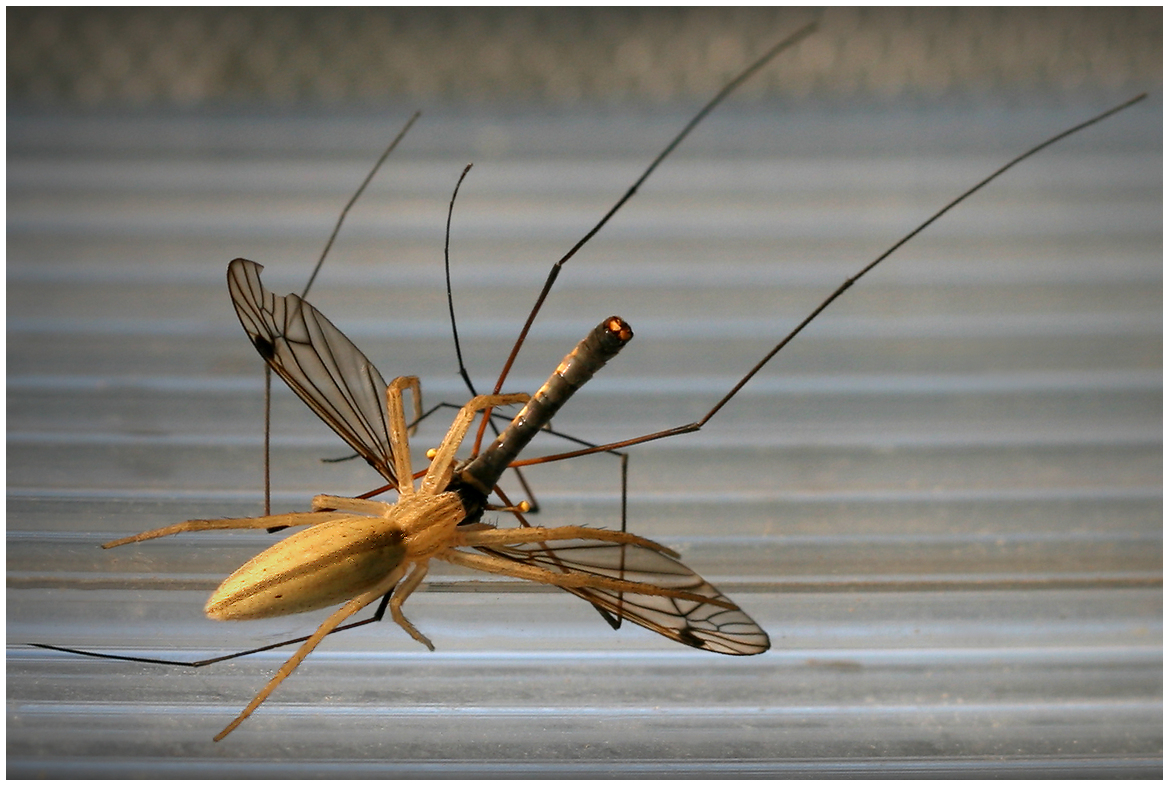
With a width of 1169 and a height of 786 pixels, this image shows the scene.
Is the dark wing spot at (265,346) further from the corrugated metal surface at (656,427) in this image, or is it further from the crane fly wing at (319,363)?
the corrugated metal surface at (656,427)

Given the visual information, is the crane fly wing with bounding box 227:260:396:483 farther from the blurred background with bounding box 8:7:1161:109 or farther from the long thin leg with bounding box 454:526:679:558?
the blurred background with bounding box 8:7:1161:109

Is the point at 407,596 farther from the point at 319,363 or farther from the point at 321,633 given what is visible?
the point at 319,363

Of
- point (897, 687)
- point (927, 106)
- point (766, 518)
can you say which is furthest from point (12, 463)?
point (927, 106)

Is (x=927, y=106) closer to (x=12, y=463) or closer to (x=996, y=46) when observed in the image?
(x=996, y=46)

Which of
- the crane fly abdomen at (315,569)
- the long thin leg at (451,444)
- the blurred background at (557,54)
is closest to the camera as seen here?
the crane fly abdomen at (315,569)

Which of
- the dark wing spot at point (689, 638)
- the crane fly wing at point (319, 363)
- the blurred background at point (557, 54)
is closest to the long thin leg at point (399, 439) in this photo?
the crane fly wing at point (319, 363)

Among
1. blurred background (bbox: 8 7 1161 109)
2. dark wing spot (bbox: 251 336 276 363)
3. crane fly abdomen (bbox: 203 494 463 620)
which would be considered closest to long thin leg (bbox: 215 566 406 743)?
crane fly abdomen (bbox: 203 494 463 620)
